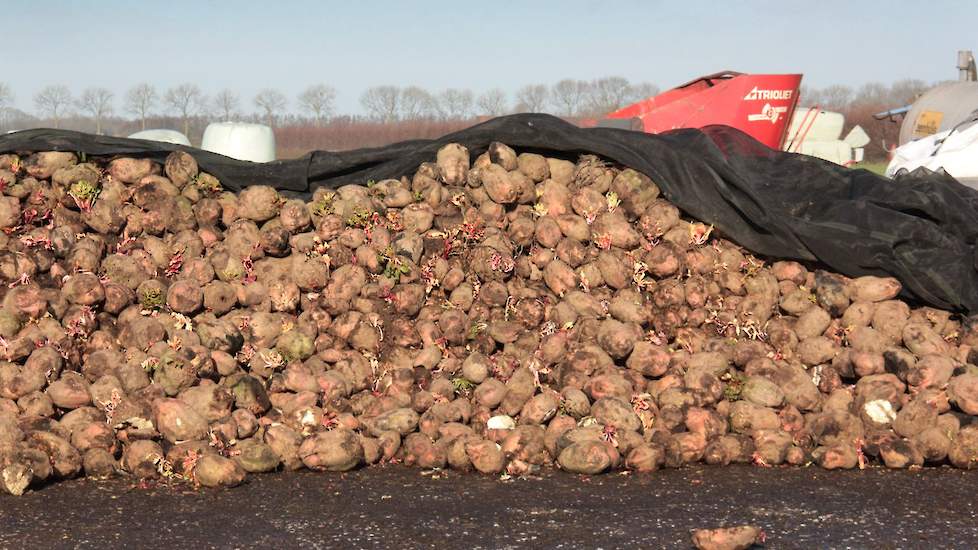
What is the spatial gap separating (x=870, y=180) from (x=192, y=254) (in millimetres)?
4900

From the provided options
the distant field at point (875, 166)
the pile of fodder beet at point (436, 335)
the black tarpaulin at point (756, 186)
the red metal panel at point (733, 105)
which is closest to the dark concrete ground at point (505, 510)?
the pile of fodder beet at point (436, 335)

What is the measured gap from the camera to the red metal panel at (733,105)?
590 inches

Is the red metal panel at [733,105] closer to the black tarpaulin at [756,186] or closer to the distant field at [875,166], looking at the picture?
the black tarpaulin at [756,186]

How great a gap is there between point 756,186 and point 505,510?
3328mm

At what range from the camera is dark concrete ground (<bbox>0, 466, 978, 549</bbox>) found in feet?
16.4

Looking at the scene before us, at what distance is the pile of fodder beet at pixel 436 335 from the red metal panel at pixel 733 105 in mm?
8060

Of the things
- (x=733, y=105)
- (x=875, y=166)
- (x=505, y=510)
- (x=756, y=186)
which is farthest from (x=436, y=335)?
(x=875, y=166)

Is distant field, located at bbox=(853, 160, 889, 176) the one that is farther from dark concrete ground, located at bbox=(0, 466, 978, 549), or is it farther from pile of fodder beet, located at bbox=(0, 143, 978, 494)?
dark concrete ground, located at bbox=(0, 466, 978, 549)

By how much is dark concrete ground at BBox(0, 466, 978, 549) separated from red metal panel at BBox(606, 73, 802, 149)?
9631mm

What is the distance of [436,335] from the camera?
270 inches

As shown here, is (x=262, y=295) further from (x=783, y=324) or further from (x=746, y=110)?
(x=746, y=110)

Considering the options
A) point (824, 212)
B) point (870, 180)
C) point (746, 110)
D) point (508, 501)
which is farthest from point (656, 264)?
point (746, 110)

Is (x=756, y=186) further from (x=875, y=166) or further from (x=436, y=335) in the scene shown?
(x=875, y=166)

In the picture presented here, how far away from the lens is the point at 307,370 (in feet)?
21.9
